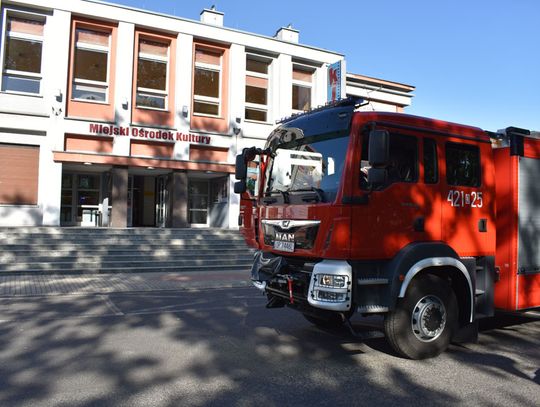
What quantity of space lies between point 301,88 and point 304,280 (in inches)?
802

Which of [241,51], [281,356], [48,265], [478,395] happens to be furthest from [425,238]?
[241,51]

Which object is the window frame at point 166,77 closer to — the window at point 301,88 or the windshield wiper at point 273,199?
the window at point 301,88

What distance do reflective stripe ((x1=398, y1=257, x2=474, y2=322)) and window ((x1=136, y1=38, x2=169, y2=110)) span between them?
56.7 ft

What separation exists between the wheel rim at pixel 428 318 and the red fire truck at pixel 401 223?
0.04 ft

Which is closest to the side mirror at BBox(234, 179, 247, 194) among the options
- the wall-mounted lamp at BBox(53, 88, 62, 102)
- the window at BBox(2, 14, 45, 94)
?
the wall-mounted lamp at BBox(53, 88, 62, 102)

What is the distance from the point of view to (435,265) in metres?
5.36

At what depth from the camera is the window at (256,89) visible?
22.9m

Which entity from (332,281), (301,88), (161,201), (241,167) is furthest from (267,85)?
(332,281)

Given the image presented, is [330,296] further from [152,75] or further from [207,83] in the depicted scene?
[207,83]

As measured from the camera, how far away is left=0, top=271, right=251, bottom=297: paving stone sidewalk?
34.7 feet

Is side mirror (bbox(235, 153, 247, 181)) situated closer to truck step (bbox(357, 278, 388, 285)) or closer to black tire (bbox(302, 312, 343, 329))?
black tire (bbox(302, 312, 343, 329))

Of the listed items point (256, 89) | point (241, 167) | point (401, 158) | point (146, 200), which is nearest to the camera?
point (401, 158)

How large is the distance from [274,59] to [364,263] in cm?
1981

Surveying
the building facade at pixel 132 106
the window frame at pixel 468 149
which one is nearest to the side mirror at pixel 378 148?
the window frame at pixel 468 149
